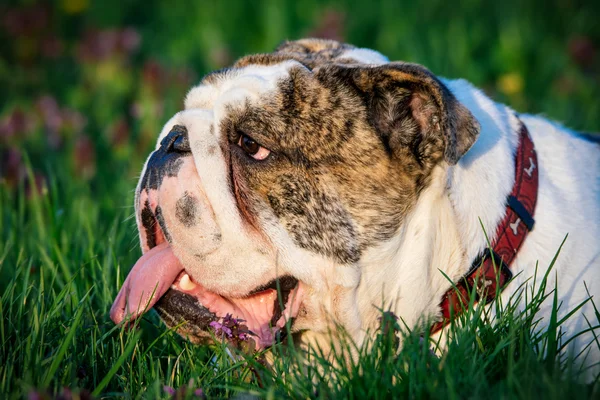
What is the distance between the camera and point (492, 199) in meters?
3.03

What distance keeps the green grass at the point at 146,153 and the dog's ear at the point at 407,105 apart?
2.27ft

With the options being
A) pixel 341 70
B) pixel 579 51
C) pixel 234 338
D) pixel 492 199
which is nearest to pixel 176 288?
pixel 234 338

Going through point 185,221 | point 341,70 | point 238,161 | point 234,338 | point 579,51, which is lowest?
point 234,338

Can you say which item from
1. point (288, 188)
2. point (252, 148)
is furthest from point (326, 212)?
point (252, 148)

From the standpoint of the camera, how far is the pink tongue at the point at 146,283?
303cm

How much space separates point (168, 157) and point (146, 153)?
8.60 ft

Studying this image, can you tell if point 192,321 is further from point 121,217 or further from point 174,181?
point 121,217

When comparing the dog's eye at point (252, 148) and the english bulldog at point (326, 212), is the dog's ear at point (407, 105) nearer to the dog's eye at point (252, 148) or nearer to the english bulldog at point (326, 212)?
the english bulldog at point (326, 212)

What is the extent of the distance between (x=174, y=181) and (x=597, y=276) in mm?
1797

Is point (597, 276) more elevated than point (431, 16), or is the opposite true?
point (431, 16)

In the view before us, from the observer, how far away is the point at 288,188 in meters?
2.88

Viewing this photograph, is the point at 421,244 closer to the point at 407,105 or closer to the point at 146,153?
the point at 407,105

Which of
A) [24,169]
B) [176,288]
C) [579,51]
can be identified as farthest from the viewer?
[579,51]

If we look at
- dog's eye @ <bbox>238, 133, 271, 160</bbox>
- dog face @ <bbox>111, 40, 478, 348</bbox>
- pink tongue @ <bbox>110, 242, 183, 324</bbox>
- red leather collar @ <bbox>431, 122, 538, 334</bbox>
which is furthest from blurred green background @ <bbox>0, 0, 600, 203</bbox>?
red leather collar @ <bbox>431, 122, 538, 334</bbox>
